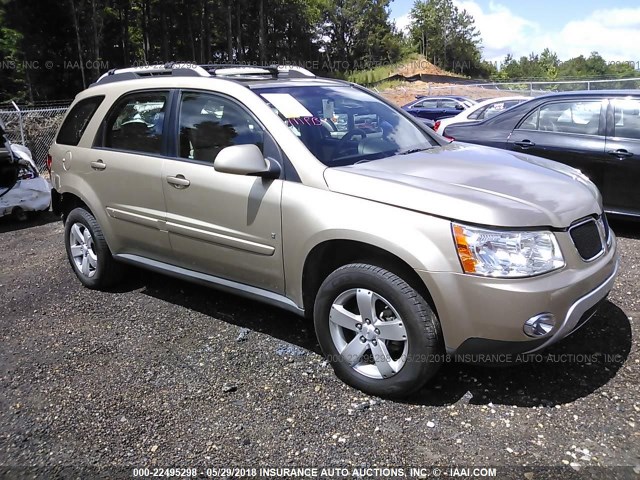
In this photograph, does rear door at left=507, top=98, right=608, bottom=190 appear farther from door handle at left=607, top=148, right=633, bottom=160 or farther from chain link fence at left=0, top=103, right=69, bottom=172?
chain link fence at left=0, top=103, right=69, bottom=172

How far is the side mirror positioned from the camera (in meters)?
3.27

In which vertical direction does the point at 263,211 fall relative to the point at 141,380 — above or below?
above

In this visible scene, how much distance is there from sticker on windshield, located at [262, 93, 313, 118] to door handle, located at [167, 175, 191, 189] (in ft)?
2.61

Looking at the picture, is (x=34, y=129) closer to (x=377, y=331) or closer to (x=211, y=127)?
(x=211, y=127)

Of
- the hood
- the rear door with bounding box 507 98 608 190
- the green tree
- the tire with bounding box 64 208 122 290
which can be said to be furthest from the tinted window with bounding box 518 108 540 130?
the green tree

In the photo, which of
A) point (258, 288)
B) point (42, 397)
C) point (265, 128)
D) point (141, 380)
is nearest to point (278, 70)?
point (265, 128)

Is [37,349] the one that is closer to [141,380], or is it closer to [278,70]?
[141,380]

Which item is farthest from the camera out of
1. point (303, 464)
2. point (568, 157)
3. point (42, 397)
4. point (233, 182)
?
point (568, 157)

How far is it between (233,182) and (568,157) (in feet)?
13.5

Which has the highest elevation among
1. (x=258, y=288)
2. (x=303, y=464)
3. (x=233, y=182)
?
(x=233, y=182)

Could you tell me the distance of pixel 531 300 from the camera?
265 cm

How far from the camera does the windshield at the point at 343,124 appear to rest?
3496mm

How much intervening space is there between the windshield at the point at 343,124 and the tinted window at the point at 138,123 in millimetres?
914

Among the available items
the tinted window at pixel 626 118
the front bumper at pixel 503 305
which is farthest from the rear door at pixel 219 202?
the tinted window at pixel 626 118
